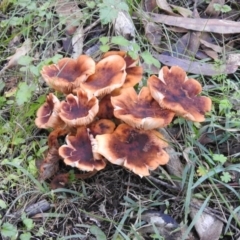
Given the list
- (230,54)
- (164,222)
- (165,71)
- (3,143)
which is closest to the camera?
(164,222)

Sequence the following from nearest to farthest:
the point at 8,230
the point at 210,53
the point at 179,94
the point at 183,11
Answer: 1. the point at 8,230
2. the point at 179,94
3. the point at 210,53
4. the point at 183,11

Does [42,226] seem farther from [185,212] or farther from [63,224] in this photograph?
[185,212]

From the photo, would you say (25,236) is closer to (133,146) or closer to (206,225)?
(133,146)

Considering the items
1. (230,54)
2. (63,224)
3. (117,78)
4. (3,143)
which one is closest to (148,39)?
(230,54)

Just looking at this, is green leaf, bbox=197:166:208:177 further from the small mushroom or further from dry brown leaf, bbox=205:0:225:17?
dry brown leaf, bbox=205:0:225:17

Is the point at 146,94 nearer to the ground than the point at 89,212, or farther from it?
farther from it

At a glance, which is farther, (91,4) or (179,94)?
(91,4)

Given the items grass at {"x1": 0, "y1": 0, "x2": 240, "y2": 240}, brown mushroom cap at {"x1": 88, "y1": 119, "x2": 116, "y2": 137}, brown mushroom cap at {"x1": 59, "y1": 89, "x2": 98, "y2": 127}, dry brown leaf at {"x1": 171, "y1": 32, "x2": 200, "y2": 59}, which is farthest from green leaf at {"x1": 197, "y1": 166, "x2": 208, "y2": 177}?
dry brown leaf at {"x1": 171, "y1": 32, "x2": 200, "y2": 59}

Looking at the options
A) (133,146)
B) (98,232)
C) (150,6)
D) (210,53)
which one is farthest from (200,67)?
(98,232)
